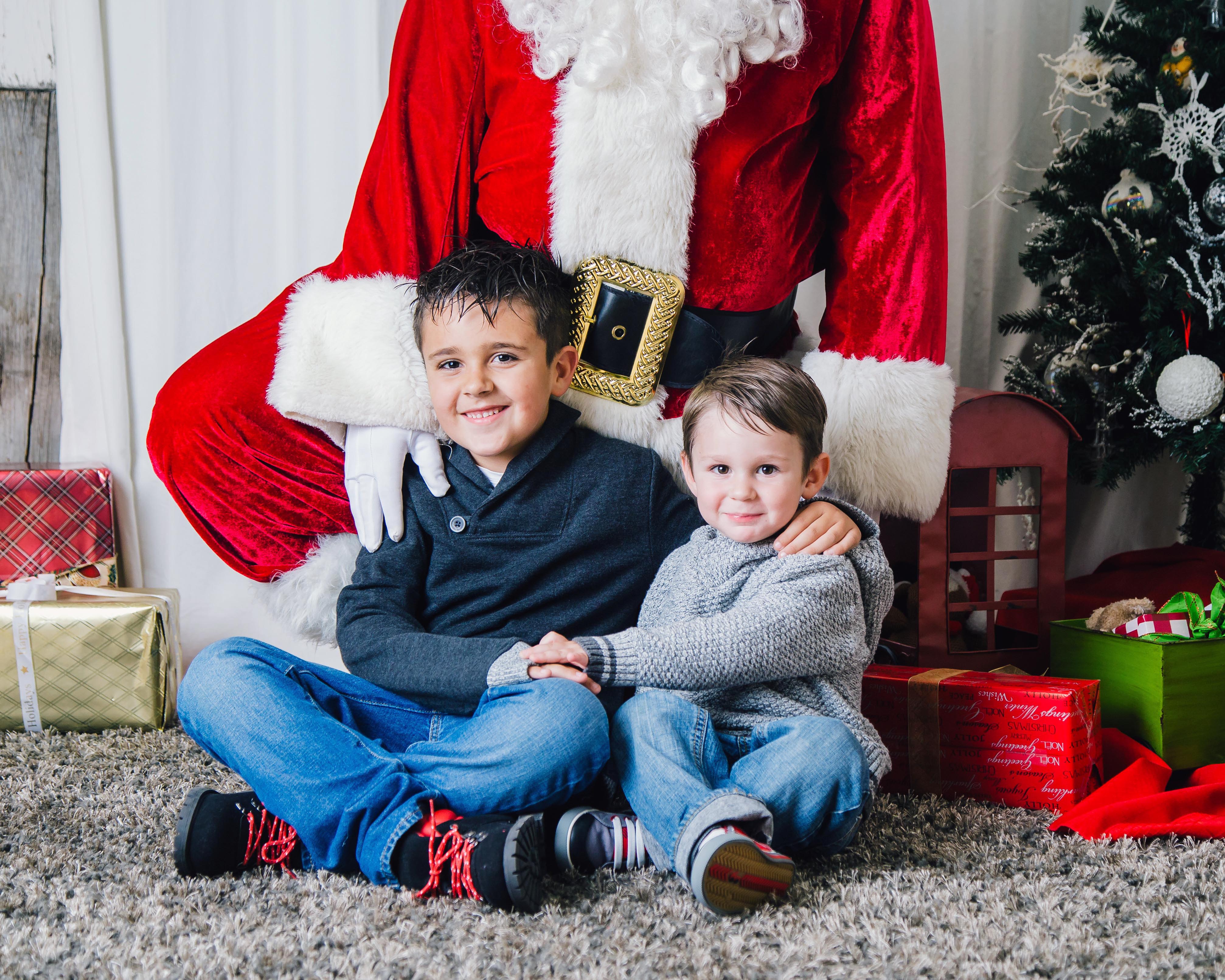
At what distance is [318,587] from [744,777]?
0.60 metres

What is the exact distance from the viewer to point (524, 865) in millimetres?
800

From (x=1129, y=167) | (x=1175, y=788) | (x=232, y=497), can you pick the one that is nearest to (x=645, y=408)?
(x=232, y=497)

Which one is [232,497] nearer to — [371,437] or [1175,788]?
[371,437]

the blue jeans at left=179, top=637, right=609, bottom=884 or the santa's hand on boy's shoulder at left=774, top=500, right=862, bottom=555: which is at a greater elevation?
the santa's hand on boy's shoulder at left=774, top=500, right=862, bottom=555

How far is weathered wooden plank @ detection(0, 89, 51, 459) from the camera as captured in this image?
1848mm

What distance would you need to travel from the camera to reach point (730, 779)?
0.95m

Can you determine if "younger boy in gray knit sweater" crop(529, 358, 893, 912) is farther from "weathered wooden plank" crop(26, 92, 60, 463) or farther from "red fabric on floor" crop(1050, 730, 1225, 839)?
"weathered wooden plank" crop(26, 92, 60, 463)

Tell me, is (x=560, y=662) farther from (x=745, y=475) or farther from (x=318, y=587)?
(x=318, y=587)

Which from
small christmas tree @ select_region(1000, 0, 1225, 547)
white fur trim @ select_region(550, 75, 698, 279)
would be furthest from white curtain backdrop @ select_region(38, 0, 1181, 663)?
white fur trim @ select_region(550, 75, 698, 279)

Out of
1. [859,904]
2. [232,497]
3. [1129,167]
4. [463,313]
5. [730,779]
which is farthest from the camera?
[1129,167]

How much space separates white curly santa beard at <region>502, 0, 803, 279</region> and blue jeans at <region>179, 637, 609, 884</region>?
22.0 inches

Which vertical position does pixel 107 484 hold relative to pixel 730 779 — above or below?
above

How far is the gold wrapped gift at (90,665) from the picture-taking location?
4.76 ft

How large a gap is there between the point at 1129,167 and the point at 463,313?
1.27m
